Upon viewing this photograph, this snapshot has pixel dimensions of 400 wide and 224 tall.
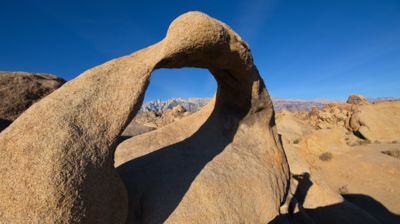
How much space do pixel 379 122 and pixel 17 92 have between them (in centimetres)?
2217

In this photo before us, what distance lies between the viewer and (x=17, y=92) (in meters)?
4.58

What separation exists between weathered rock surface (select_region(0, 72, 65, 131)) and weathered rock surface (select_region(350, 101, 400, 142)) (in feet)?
67.1

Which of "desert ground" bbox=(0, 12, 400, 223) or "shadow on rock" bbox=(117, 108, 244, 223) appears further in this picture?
"shadow on rock" bbox=(117, 108, 244, 223)

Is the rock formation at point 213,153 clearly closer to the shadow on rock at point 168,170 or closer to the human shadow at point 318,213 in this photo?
the shadow on rock at point 168,170

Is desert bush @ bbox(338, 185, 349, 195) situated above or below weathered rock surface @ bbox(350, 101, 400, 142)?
below

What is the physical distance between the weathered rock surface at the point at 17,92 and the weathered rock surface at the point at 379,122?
2046 cm

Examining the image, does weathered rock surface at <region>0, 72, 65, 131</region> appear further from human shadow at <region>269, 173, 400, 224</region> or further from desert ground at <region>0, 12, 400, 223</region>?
human shadow at <region>269, 173, 400, 224</region>

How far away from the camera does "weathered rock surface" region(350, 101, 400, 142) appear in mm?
19078

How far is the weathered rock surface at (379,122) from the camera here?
62.6 feet

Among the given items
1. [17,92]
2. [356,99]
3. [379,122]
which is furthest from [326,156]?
[356,99]

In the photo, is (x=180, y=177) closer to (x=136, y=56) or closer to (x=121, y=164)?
(x=121, y=164)

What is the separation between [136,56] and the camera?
9.32 ft

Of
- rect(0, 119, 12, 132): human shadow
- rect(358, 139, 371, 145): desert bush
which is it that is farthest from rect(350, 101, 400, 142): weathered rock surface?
rect(0, 119, 12, 132): human shadow

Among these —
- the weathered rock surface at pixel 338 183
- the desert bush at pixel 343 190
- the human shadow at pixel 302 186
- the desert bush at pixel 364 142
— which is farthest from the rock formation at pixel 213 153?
the desert bush at pixel 364 142
